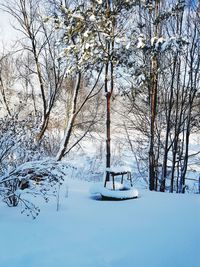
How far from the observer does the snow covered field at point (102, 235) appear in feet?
10.5

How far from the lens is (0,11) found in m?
11.3

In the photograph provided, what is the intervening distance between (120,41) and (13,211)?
210 inches

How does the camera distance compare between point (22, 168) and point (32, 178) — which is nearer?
point (22, 168)

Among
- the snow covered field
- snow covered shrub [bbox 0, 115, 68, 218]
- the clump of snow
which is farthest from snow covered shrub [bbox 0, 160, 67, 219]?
the clump of snow

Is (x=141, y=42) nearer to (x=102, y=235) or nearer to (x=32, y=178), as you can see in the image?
(x=32, y=178)

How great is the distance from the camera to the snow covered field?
3.21 metres

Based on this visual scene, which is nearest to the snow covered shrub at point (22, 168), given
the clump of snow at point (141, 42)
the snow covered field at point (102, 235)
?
the snow covered field at point (102, 235)

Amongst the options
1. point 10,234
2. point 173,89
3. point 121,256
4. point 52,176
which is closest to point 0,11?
point 173,89

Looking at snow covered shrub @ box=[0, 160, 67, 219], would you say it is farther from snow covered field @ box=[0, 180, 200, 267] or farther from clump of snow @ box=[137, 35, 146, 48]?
clump of snow @ box=[137, 35, 146, 48]

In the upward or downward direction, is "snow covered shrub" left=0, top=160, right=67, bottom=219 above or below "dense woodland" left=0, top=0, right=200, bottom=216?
below

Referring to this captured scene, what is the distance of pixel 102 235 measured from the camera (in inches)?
154

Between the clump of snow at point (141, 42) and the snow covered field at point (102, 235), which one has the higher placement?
the clump of snow at point (141, 42)

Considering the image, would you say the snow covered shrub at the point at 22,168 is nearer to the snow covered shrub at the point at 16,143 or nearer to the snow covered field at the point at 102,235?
the snow covered shrub at the point at 16,143

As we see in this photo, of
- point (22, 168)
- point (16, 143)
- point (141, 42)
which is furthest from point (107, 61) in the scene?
point (22, 168)
